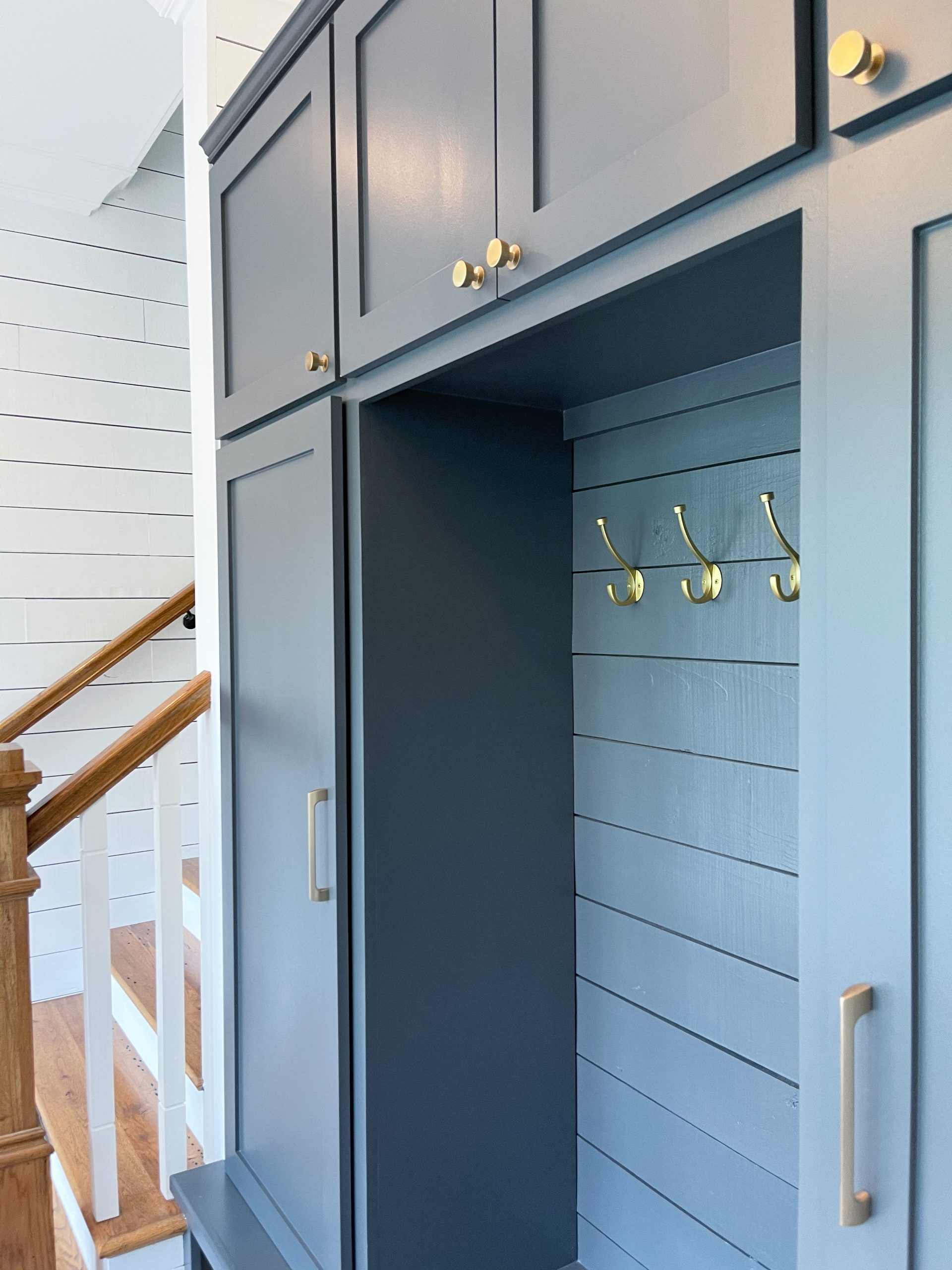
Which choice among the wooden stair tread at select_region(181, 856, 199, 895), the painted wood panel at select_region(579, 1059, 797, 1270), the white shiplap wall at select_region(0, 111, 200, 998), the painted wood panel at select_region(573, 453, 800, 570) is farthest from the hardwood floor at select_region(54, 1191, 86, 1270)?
the painted wood panel at select_region(573, 453, 800, 570)

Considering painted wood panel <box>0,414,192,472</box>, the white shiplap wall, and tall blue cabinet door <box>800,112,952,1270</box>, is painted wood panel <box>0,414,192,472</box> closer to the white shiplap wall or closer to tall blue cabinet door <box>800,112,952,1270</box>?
the white shiplap wall

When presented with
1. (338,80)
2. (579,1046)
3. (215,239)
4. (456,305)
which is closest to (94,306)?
(215,239)

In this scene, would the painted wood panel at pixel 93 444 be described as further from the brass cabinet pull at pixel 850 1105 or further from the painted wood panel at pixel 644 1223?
the brass cabinet pull at pixel 850 1105

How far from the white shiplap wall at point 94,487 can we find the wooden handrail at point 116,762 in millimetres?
1416

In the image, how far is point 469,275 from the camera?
101 centimetres

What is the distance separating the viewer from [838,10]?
640 mm

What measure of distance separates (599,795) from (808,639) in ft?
2.78

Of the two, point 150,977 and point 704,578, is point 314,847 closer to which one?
point 704,578

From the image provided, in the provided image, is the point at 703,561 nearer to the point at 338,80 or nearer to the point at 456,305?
the point at 456,305

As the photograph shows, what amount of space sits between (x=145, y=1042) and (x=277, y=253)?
1.93 m

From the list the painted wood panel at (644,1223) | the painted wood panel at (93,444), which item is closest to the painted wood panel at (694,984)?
the painted wood panel at (644,1223)

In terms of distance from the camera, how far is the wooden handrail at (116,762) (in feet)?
5.50

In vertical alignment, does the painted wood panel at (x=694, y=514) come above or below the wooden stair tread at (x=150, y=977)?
above

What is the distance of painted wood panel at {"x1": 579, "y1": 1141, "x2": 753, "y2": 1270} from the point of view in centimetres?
130
